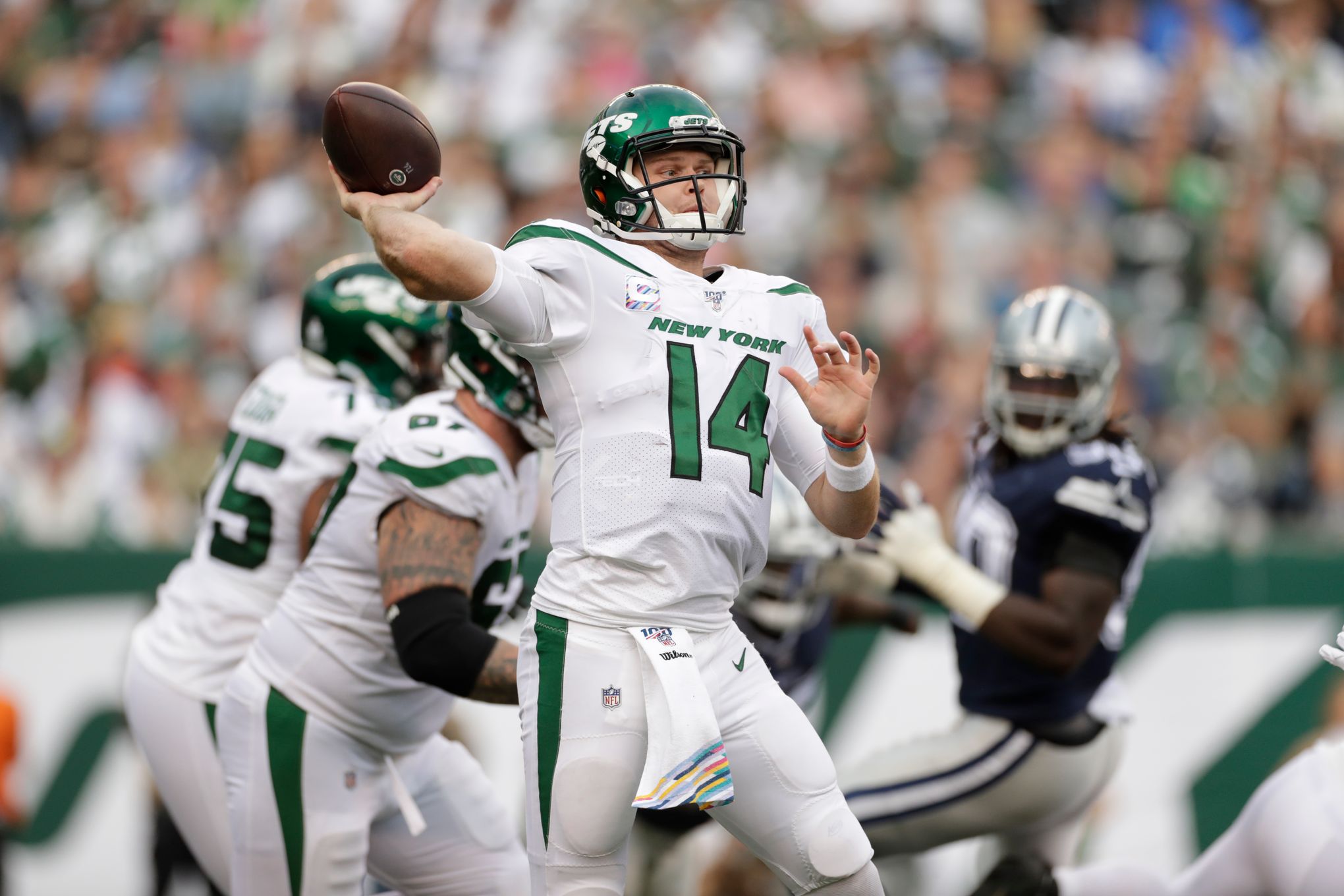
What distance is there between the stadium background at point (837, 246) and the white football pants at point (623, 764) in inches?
151

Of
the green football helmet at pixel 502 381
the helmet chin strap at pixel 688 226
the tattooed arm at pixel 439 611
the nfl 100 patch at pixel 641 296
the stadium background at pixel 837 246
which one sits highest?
the helmet chin strap at pixel 688 226

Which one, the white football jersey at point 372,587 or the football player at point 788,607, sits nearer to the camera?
the white football jersey at point 372,587

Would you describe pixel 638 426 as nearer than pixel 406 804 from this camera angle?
Yes

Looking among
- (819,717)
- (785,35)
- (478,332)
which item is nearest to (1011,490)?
(478,332)

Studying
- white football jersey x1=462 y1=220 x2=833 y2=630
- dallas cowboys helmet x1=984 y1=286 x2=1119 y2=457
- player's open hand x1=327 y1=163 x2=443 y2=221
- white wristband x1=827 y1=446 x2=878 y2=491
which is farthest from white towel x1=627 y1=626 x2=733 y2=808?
dallas cowboys helmet x1=984 y1=286 x2=1119 y2=457

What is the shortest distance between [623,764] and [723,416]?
731 millimetres

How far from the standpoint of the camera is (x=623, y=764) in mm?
3361

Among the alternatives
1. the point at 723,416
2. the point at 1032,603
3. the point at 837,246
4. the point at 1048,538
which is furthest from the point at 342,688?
the point at 837,246

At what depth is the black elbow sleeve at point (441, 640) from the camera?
12.6 feet

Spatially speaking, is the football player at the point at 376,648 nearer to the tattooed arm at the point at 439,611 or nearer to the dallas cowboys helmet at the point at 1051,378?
the tattooed arm at the point at 439,611

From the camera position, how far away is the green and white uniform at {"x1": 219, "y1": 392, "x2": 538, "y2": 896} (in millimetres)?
4152

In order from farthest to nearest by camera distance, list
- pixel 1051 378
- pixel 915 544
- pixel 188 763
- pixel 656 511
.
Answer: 1. pixel 1051 378
2. pixel 915 544
3. pixel 188 763
4. pixel 656 511

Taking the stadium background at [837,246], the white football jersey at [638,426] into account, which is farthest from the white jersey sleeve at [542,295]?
the stadium background at [837,246]

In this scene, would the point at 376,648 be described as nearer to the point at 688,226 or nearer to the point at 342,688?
the point at 342,688
